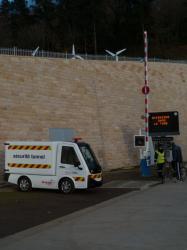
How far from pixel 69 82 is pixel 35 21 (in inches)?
1862

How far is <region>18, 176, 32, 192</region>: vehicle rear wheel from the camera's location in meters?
22.4

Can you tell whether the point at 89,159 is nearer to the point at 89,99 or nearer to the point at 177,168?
the point at 177,168

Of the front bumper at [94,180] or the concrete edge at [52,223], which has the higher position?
the front bumper at [94,180]

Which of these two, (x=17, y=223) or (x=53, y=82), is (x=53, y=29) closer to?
(x=53, y=82)

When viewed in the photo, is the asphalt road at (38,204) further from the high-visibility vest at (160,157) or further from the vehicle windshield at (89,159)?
the high-visibility vest at (160,157)

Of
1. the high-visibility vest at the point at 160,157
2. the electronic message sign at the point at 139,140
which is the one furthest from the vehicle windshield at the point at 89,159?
the electronic message sign at the point at 139,140

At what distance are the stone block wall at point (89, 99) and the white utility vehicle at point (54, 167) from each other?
505 cm

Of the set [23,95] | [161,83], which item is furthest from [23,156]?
[161,83]

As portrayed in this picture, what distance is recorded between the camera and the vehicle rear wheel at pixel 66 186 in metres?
21.7

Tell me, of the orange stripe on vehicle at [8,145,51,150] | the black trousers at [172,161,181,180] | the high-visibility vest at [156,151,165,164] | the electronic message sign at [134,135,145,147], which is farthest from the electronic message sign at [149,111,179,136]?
the orange stripe on vehicle at [8,145,51,150]

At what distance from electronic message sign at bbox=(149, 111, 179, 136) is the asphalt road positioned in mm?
8315

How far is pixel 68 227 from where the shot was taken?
42.0 ft

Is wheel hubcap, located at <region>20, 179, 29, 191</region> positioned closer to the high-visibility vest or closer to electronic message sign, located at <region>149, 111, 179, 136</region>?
the high-visibility vest

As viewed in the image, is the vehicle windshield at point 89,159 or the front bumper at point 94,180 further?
the vehicle windshield at point 89,159
